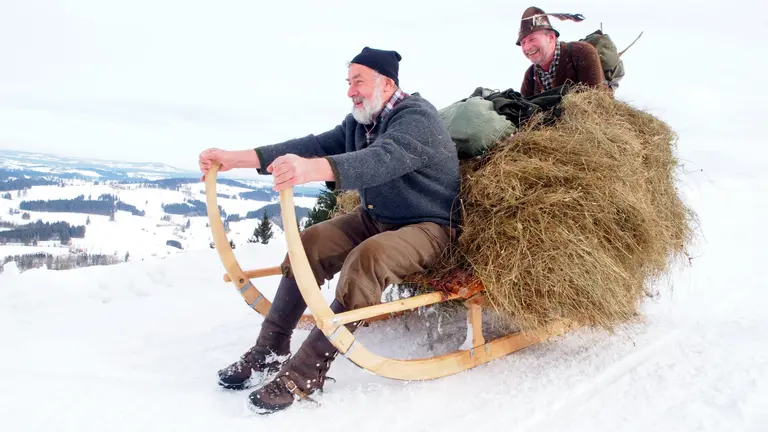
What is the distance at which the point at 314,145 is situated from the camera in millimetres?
3246

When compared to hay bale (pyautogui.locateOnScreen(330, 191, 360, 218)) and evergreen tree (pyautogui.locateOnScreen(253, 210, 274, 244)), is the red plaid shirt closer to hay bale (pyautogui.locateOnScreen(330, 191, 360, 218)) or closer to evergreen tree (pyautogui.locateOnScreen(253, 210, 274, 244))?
hay bale (pyautogui.locateOnScreen(330, 191, 360, 218))

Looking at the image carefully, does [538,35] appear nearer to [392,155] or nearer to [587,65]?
[587,65]

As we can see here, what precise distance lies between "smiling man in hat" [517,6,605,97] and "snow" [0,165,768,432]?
1772mm

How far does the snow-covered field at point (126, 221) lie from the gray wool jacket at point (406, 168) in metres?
71.9

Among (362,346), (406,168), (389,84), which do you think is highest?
(389,84)

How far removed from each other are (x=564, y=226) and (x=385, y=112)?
1081 millimetres

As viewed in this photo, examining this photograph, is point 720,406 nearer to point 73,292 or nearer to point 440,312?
point 440,312

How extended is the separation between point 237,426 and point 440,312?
1.51 metres

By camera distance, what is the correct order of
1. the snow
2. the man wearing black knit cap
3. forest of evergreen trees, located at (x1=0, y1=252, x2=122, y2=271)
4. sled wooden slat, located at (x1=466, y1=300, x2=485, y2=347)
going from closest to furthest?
the snow → the man wearing black knit cap → sled wooden slat, located at (x1=466, y1=300, x2=485, y2=347) → forest of evergreen trees, located at (x1=0, y1=252, x2=122, y2=271)

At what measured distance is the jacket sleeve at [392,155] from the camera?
7.43ft

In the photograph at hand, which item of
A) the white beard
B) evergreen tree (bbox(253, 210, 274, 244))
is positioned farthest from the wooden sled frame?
evergreen tree (bbox(253, 210, 274, 244))

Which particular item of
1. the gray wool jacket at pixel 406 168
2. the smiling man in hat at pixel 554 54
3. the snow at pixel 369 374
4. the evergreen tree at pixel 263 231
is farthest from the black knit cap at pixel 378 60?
the evergreen tree at pixel 263 231

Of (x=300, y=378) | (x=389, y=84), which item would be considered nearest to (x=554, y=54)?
(x=389, y=84)

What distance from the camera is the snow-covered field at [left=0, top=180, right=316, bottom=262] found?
8156 cm
